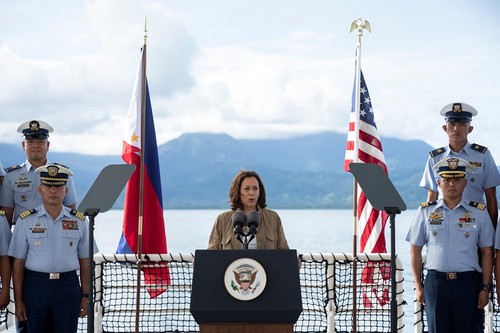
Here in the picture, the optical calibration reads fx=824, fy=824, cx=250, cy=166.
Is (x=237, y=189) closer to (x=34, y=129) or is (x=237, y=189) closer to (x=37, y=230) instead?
(x=37, y=230)

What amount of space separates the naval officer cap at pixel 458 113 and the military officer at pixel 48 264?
2.42 meters

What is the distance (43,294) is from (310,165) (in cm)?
17322

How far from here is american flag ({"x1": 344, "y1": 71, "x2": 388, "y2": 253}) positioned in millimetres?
6430

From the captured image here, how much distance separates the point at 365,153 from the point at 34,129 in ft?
8.30

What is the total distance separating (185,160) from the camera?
548ft

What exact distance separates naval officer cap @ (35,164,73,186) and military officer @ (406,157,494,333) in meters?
2.22

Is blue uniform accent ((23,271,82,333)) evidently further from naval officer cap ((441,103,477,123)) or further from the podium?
naval officer cap ((441,103,477,123))

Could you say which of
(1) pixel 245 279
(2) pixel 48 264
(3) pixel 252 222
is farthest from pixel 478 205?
(2) pixel 48 264

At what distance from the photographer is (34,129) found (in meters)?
5.46

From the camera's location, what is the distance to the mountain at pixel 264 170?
130m

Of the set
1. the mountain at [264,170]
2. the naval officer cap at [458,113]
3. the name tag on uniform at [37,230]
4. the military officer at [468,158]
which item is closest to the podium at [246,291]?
the name tag on uniform at [37,230]

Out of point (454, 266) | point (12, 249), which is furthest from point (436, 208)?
point (12, 249)

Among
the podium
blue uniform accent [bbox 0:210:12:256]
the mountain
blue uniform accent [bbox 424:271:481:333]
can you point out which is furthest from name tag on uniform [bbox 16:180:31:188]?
the mountain

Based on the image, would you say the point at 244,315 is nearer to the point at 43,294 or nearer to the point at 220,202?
the point at 43,294
